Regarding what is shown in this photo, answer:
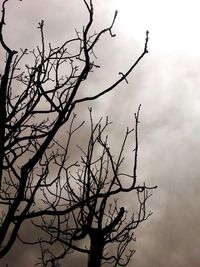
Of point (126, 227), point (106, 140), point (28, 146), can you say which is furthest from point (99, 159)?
point (28, 146)

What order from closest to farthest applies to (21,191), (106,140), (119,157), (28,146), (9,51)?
1. (21,191)
2. (9,51)
3. (28,146)
4. (119,157)
5. (106,140)

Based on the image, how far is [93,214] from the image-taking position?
24.9 ft

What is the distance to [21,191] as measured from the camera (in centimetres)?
353

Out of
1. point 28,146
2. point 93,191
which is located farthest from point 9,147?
point 93,191

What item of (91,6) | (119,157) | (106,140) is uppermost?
(106,140)

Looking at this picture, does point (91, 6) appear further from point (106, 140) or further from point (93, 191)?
point (93, 191)

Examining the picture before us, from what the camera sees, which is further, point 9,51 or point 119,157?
point 119,157

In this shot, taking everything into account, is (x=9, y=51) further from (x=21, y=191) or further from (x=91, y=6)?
(x=21, y=191)

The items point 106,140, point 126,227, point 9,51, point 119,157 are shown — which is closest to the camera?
point 9,51

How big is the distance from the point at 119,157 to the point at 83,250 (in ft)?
7.03

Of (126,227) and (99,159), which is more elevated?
(99,159)

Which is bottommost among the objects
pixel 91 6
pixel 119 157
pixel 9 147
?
pixel 9 147

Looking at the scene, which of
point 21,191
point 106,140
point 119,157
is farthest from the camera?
point 106,140

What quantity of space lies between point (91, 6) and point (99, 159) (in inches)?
160
